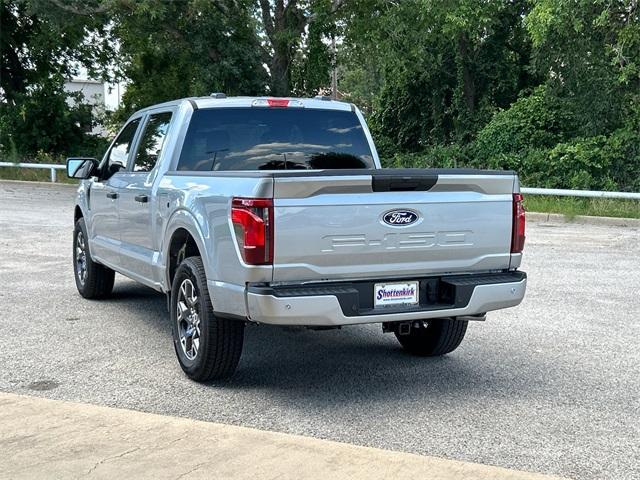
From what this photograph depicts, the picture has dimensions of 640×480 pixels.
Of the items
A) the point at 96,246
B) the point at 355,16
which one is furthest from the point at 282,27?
the point at 96,246

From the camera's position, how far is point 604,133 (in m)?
21.7

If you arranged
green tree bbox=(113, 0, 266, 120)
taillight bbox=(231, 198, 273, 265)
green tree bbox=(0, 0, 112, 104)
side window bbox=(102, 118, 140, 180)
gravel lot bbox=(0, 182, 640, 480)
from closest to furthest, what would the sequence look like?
gravel lot bbox=(0, 182, 640, 480)
taillight bbox=(231, 198, 273, 265)
side window bbox=(102, 118, 140, 180)
green tree bbox=(113, 0, 266, 120)
green tree bbox=(0, 0, 112, 104)

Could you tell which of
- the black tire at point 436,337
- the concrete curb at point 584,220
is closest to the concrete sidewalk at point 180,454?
the black tire at point 436,337

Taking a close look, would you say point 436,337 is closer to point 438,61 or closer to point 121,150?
point 121,150

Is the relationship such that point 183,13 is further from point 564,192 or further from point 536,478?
point 536,478

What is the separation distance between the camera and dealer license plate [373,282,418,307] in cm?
514

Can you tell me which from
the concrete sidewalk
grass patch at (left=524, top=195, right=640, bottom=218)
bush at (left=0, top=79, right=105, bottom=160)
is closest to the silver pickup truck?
the concrete sidewalk

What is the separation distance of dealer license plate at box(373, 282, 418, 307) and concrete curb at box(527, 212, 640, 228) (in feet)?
41.2

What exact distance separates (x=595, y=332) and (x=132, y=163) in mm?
4475

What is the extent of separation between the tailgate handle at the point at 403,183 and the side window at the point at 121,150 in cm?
330

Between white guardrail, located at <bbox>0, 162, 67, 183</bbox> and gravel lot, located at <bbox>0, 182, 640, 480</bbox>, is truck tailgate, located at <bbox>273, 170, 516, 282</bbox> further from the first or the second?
white guardrail, located at <bbox>0, 162, 67, 183</bbox>

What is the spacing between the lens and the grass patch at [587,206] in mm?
17312

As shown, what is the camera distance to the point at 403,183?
516cm

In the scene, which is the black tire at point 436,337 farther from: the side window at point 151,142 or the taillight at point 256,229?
the side window at point 151,142
